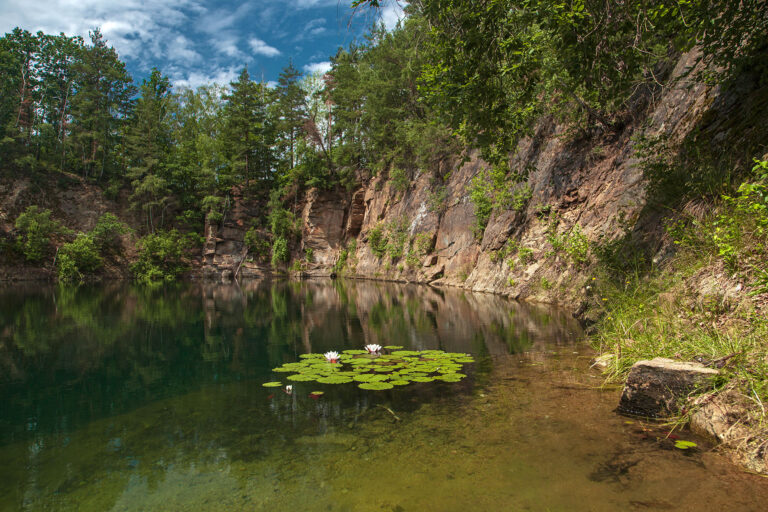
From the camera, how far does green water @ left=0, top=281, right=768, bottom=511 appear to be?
9.29 feet

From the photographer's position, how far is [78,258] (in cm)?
3625

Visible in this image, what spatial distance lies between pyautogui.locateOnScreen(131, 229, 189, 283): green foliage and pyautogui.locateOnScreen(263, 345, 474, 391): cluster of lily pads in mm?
36763

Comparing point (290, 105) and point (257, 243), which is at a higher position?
point (290, 105)

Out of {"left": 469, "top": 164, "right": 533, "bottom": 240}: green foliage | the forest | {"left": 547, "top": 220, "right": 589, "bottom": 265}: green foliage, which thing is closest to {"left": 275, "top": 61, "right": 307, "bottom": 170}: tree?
the forest

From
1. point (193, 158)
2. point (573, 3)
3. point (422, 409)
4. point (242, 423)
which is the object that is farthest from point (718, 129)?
point (193, 158)

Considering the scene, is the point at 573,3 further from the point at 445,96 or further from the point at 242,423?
the point at 242,423

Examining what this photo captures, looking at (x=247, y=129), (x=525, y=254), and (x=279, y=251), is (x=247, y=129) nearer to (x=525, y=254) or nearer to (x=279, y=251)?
(x=279, y=251)

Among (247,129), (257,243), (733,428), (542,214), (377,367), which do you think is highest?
(247,129)

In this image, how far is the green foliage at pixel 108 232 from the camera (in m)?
39.0

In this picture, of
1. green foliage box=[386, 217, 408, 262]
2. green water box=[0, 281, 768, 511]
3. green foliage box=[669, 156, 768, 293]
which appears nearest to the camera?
green water box=[0, 281, 768, 511]

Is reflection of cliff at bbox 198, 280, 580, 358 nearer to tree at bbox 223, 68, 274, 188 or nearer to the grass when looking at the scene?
the grass

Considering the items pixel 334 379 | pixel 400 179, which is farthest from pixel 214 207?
pixel 334 379

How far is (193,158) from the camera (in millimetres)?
49406

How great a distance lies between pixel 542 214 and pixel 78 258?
1504 inches
